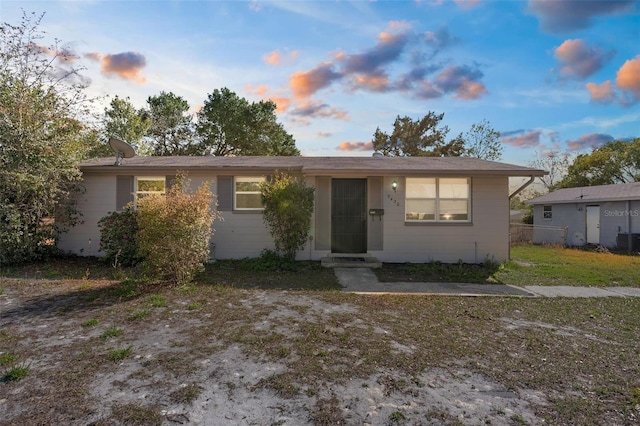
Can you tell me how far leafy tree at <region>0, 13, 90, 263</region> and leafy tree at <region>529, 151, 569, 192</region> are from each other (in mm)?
34665

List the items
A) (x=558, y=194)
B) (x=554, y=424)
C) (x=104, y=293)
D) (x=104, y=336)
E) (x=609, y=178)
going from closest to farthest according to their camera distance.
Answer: (x=554, y=424)
(x=104, y=336)
(x=104, y=293)
(x=558, y=194)
(x=609, y=178)

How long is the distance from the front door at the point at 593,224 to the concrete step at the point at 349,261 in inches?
540

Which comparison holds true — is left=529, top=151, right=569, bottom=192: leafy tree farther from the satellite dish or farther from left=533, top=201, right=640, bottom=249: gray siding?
the satellite dish

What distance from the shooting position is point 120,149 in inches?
379

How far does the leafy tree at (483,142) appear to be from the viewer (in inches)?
1077

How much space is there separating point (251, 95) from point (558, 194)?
2061 cm

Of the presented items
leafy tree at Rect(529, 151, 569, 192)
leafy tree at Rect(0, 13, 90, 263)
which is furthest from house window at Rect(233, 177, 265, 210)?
leafy tree at Rect(529, 151, 569, 192)

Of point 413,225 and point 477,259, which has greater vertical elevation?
point 413,225

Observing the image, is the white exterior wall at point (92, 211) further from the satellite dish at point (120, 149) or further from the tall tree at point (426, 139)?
the tall tree at point (426, 139)

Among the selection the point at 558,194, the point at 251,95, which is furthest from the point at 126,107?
the point at 558,194

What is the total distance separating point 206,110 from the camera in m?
23.5

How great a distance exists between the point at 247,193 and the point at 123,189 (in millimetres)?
3528

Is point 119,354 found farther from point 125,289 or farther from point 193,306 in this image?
point 125,289

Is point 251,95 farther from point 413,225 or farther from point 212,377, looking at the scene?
point 212,377
